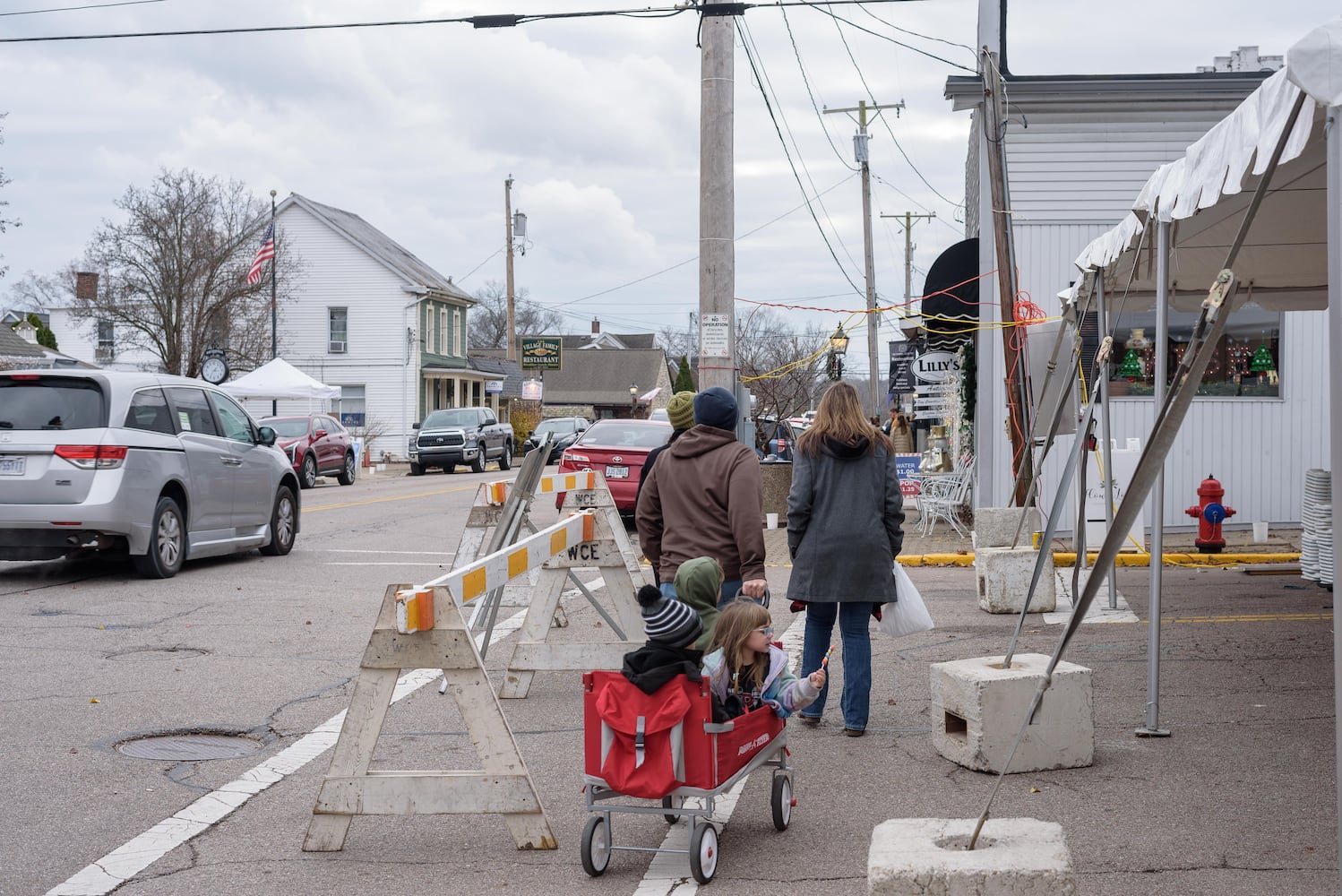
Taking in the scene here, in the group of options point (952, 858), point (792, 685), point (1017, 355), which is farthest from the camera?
point (1017, 355)

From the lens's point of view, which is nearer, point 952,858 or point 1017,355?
point 952,858

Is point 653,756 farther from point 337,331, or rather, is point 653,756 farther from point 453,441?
point 337,331

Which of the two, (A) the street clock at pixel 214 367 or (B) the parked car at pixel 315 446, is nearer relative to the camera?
(A) the street clock at pixel 214 367

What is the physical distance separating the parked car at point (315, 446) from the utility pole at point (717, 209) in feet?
53.6

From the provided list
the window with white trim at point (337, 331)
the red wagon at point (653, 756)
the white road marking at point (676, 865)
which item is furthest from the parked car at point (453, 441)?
the red wagon at point (653, 756)

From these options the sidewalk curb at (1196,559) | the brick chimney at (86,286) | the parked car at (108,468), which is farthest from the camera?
the brick chimney at (86,286)

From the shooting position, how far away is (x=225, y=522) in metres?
13.2

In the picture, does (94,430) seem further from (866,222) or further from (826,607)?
(866,222)

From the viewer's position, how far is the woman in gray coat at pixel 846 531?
21.3ft

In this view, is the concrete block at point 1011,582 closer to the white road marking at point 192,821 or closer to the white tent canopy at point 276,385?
the white road marking at point 192,821

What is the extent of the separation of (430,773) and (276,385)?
2849 cm

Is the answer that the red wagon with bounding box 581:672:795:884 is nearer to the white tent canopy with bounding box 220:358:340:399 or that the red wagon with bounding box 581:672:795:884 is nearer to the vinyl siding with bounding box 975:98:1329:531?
the vinyl siding with bounding box 975:98:1329:531

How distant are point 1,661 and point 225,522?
16.2 ft

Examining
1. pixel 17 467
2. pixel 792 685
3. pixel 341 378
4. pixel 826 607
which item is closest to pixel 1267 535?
pixel 826 607
